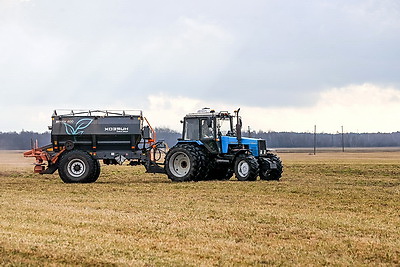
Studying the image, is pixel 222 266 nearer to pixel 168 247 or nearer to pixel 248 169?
pixel 168 247

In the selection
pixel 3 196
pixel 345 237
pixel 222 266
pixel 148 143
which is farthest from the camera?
pixel 148 143

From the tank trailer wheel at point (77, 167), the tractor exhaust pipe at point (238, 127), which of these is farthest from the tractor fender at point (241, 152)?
the tank trailer wheel at point (77, 167)

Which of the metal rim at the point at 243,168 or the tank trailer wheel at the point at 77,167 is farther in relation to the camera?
the tank trailer wheel at the point at 77,167

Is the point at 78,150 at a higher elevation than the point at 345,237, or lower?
higher

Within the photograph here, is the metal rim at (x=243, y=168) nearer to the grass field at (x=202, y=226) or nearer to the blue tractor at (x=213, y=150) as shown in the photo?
→ the blue tractor at (x=213, y=150)

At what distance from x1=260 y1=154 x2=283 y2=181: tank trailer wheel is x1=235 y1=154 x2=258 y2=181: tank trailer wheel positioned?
845 mm

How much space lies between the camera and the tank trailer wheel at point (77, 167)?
2544 centimetres

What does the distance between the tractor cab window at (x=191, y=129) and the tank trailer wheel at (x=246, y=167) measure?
2054mm

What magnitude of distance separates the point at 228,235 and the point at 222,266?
2.57 meters

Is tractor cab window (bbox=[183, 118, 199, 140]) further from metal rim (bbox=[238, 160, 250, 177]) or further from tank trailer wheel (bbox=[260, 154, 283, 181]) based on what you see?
tank trailer wheel (bbox=[260, 154, 283, 181])

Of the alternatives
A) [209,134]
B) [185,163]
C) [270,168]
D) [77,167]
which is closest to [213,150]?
[209,134]

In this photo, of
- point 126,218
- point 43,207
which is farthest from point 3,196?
point 126,218

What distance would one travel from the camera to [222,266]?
9070 millimetres

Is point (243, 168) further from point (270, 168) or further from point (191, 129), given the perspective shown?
point (191, 129)
